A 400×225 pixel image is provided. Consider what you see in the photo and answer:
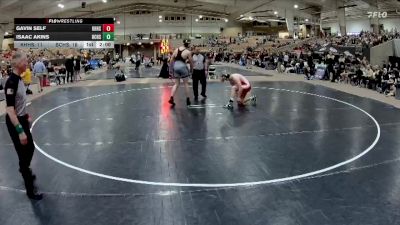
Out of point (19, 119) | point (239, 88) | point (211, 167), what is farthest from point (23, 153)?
point (239, 88)

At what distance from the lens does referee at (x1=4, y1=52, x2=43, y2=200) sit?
4.70 m

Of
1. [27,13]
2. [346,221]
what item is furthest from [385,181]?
[27,13]

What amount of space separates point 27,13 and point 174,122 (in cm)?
3928

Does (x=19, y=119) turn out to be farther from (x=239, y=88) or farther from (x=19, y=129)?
(x=239, y=88)

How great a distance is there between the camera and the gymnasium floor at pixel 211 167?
14.3 ft

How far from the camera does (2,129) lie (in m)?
9.11
